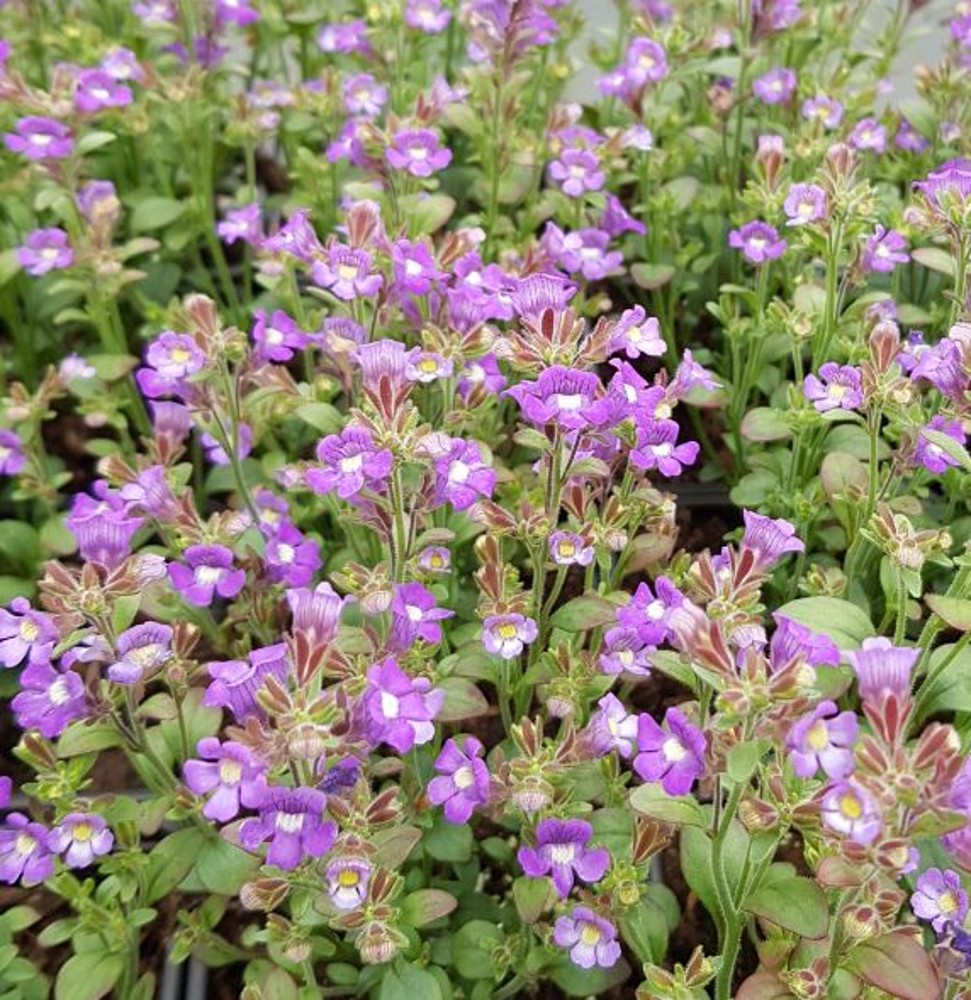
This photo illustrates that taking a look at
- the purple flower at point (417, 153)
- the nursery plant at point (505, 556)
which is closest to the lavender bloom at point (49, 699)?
the nursery plant at point (505, 556)

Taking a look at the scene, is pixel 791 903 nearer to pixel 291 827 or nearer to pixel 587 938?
pixel 587 938

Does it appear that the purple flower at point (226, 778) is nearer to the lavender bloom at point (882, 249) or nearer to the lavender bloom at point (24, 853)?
the lavender bloom at point (24, 853)

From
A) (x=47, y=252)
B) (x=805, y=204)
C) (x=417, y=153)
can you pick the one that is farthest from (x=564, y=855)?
(x=47, y=252)

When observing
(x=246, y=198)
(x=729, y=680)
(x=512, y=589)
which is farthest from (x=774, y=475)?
(x=246, y=198)

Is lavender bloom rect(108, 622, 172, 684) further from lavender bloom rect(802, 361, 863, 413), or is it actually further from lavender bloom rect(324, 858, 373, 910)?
lavender bloom rect(802, 361, 863, 413)

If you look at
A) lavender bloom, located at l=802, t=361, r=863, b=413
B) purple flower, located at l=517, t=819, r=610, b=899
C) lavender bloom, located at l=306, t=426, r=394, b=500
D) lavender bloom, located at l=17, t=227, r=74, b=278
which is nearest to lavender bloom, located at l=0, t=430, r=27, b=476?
lavender bloom, located at l=17, t=227, r=74, b=278

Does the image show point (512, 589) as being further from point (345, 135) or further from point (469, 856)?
point (345, 135)
